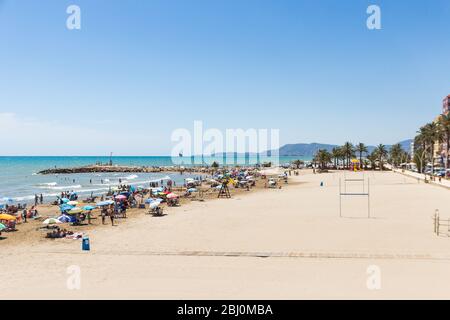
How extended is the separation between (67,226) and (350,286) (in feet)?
66.1

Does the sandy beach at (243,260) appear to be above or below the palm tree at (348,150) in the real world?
below

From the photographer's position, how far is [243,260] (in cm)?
1588

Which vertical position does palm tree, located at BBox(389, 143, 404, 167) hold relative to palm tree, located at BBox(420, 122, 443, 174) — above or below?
below

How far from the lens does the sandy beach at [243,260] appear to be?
40.1ft

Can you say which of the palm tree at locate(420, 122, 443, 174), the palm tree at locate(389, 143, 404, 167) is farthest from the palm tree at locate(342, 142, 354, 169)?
the palm tree at locate(420, 122, 443, 174)

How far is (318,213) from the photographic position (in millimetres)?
28891

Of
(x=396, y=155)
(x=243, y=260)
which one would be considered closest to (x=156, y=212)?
(x=243, y=260)

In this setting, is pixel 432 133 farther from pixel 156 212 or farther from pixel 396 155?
pixel 156 212

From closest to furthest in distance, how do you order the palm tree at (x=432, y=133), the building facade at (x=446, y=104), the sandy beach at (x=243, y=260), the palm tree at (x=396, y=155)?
the sandy beach at (x=243, y=260) → the palm tree at (x=432, y=133) → the building facade at (x=446, y=104) → the palm tree at (x=396, y=155)

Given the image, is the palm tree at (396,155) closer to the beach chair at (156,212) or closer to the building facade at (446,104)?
the building facade at (446,104)

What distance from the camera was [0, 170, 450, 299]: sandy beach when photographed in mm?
12219

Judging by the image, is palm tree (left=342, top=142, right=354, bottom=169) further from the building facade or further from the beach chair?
the beach chair

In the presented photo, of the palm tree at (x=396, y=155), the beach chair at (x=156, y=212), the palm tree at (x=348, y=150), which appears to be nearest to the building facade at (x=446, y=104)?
the palm tree at (x=396, y=155)

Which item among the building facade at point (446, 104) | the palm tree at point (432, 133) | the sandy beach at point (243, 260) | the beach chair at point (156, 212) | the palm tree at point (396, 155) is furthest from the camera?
the palm tree at point (396, 155)
